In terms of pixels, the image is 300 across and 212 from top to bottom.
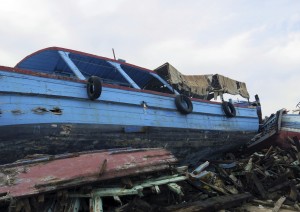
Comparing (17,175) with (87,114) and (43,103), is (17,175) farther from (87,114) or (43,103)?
(87,114)

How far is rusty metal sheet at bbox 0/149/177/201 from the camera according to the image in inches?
181

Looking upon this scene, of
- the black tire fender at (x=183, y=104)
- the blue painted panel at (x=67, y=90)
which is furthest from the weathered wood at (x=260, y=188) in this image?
the blue painted panel at (x=67, y=90)

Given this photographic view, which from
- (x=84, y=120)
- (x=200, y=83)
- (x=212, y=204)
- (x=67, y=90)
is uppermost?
(x=200, y=83)

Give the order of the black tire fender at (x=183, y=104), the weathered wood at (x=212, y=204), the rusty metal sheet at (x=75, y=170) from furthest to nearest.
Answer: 1. the black tire fender at (x=183, y=104)
2. the weathered wood at (x=212, y=204)
3. the rusty metal sheet at (x=75, y=170)

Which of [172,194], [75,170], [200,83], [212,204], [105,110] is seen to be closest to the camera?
[75,170]

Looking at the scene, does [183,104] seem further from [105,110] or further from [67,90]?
[67,90]

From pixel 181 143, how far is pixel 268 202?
4.41 m

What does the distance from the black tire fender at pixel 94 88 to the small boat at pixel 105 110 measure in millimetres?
28

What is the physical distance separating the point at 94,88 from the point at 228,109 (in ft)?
24.5

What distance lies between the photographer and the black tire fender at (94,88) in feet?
27.4

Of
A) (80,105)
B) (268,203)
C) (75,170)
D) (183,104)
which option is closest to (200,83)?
(183,104)

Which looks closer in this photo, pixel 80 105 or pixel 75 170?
pixel 75 170

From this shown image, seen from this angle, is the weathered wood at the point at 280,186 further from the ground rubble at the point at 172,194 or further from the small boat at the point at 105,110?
the small boat at the point at 105,110

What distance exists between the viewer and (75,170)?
527 cm
